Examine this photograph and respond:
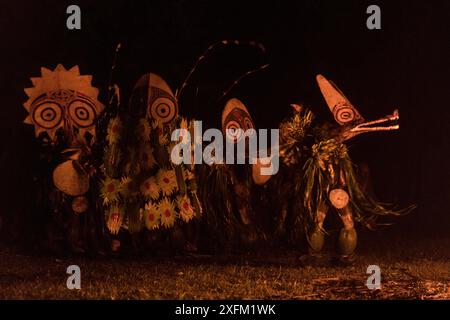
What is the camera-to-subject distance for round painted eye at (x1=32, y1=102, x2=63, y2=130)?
8141 mm

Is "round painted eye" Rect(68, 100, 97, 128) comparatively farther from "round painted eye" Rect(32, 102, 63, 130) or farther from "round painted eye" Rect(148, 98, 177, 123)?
"round painted eye" Rect(148, 98, 177, 123)

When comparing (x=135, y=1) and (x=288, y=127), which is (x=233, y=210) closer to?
(x=288, y=127)

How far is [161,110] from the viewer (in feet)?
27.5

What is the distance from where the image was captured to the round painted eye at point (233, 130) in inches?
341

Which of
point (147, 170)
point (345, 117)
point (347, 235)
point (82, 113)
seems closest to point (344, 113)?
point (345, 117)

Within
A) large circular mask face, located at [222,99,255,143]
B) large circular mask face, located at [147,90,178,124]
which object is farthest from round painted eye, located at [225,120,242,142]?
large circular mask face, located at [147,90,178,124]

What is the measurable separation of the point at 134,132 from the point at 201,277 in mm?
2220

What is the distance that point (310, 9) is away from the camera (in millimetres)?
10578

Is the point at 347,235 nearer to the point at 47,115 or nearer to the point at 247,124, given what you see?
the point at 247,124

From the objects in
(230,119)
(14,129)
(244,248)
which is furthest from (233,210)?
Result: (14,129)

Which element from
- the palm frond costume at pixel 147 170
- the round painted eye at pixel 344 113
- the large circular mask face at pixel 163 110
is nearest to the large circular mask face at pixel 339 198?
the round painted eye at pixel 344 113

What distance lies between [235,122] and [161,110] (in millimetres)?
1024

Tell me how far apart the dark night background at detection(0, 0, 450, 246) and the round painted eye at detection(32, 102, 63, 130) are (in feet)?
3.09

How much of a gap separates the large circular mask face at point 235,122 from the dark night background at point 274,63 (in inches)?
22.8
